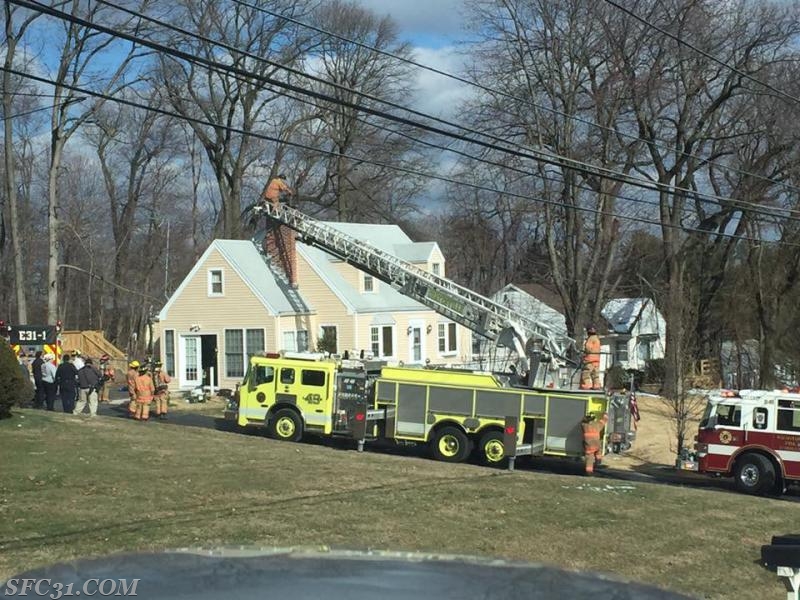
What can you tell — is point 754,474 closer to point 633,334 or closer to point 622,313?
point 633,334

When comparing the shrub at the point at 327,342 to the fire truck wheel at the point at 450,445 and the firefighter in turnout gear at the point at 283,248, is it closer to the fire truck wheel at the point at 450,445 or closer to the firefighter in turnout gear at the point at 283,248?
the firefighter in turnout gear at the point at 283,248

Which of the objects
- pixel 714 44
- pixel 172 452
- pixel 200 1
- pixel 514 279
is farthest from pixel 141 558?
pixel 514 279

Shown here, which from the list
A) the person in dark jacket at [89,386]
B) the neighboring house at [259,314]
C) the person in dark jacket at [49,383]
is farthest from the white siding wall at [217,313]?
the person in dark jacket at [89,386]

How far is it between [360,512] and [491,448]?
890 centimetres

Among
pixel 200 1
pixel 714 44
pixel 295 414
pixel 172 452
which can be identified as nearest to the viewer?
pixel 172 452

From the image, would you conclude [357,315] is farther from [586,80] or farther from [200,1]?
[200,1]

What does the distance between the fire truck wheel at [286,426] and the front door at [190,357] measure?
13916mm

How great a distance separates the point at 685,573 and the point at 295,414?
538 inches

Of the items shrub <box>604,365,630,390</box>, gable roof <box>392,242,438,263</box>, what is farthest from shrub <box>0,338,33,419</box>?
shrub <box>604,365,630,390</box>

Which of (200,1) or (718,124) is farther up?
(200,1)

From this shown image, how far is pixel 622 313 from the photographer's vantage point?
62.4m

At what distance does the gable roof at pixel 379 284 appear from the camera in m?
36.8

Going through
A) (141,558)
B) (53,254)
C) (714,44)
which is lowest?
(141,558)

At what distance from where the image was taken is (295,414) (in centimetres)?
2206
